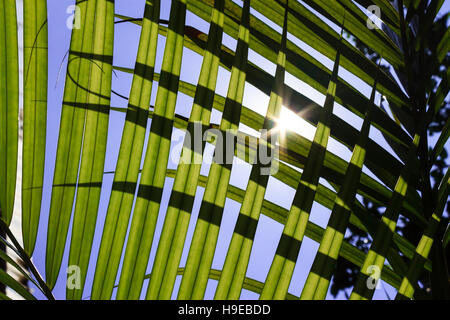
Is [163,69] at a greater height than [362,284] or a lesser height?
greater

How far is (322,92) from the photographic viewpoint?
101 cm

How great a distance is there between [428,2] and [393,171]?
53cm

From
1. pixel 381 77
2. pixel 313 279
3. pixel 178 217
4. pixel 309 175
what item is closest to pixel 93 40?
pixel 178 217

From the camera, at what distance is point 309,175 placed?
0.72 metres

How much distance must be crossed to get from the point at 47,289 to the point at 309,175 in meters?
0.60

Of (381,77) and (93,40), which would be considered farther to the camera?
(381,77)
